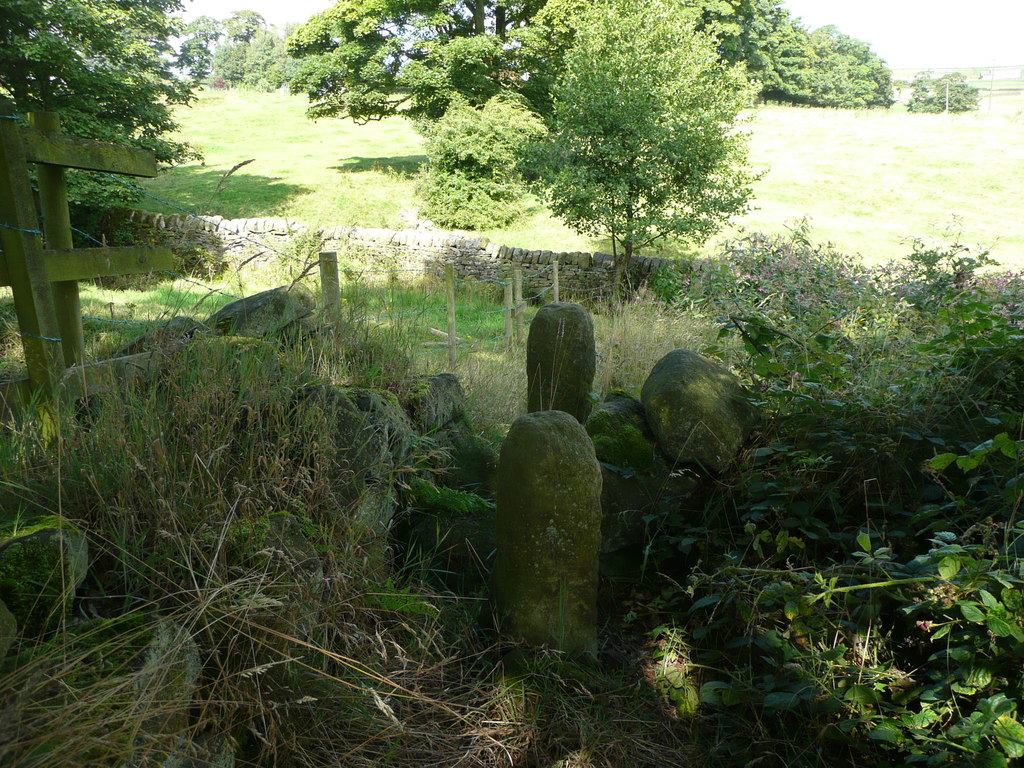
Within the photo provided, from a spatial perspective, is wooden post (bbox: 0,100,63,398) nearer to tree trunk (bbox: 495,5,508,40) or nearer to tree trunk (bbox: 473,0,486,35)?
tree trunk (bbox: 473,0,486,35)

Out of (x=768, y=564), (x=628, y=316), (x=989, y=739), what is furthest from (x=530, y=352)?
(x=628, y=316)

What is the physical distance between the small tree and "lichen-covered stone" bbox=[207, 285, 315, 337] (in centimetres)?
1099

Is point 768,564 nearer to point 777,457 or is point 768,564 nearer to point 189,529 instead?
point 777,457

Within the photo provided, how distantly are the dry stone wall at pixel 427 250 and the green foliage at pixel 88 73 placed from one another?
2.49 metres

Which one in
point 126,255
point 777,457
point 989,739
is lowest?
point 989,739

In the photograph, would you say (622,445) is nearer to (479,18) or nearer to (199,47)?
(479,18)

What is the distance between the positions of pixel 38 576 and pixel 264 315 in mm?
2205

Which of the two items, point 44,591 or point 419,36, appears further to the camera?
point 419,36

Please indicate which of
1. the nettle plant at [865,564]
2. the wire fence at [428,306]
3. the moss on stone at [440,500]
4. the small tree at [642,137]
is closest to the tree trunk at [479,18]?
the small tree at [642,137]

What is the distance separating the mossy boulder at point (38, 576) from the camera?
6.16ft

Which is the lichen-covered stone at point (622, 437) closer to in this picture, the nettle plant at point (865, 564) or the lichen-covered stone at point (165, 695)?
the nettle plant at point (865, 564)

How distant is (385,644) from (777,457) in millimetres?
2499

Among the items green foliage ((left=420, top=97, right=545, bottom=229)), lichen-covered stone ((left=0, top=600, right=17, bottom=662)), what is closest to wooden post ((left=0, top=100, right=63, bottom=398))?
lichen-covered stone ((left=0, top=600, right=17, bottom=662))

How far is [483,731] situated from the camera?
2.74 metres
